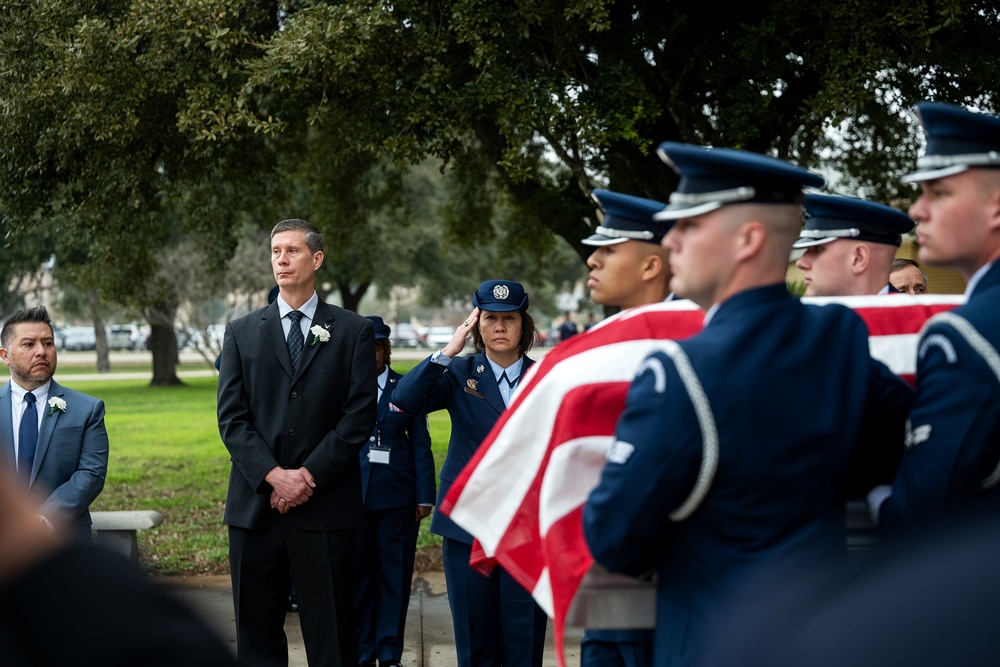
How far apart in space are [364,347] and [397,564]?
5.81 feet

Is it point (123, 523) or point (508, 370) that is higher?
point (508, 370)

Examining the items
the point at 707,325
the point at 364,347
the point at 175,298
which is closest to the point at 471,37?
the point at 364,347

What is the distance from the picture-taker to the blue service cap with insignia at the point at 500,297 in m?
5.48

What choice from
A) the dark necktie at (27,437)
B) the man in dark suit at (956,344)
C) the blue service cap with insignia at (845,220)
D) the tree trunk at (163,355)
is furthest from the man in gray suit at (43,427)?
the tree trunk at (163,355)

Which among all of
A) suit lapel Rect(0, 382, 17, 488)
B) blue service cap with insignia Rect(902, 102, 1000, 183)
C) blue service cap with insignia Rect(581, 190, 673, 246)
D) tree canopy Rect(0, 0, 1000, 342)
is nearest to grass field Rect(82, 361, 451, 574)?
suit lapel Rect(0, 382, 17, 488)

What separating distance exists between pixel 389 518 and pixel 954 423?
15.7ft

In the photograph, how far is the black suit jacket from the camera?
504cm

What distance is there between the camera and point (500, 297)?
18.1 ft

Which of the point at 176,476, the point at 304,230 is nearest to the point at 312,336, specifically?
the point at 304,230

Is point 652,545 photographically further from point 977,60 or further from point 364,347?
point 977,60

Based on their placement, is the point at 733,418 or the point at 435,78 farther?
the point at 435,78

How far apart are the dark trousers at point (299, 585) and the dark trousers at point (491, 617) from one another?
541mm

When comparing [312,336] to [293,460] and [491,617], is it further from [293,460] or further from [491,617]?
[491,617]

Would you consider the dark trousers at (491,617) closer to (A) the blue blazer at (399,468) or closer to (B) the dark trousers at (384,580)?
(B) the dark trousers at (384,580)
